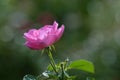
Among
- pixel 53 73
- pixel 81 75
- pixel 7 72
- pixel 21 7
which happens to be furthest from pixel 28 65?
pixel 53 73

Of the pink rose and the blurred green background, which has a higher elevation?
the blurred green background

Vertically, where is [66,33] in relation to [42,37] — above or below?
above

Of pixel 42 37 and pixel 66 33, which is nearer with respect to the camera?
pixel 42 37

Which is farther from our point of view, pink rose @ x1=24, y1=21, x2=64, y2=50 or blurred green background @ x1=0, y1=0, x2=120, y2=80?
blurred green background @ x1=0, y1=0, x2=120, y2=80

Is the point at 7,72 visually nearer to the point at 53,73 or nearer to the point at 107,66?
the point at 107,66
